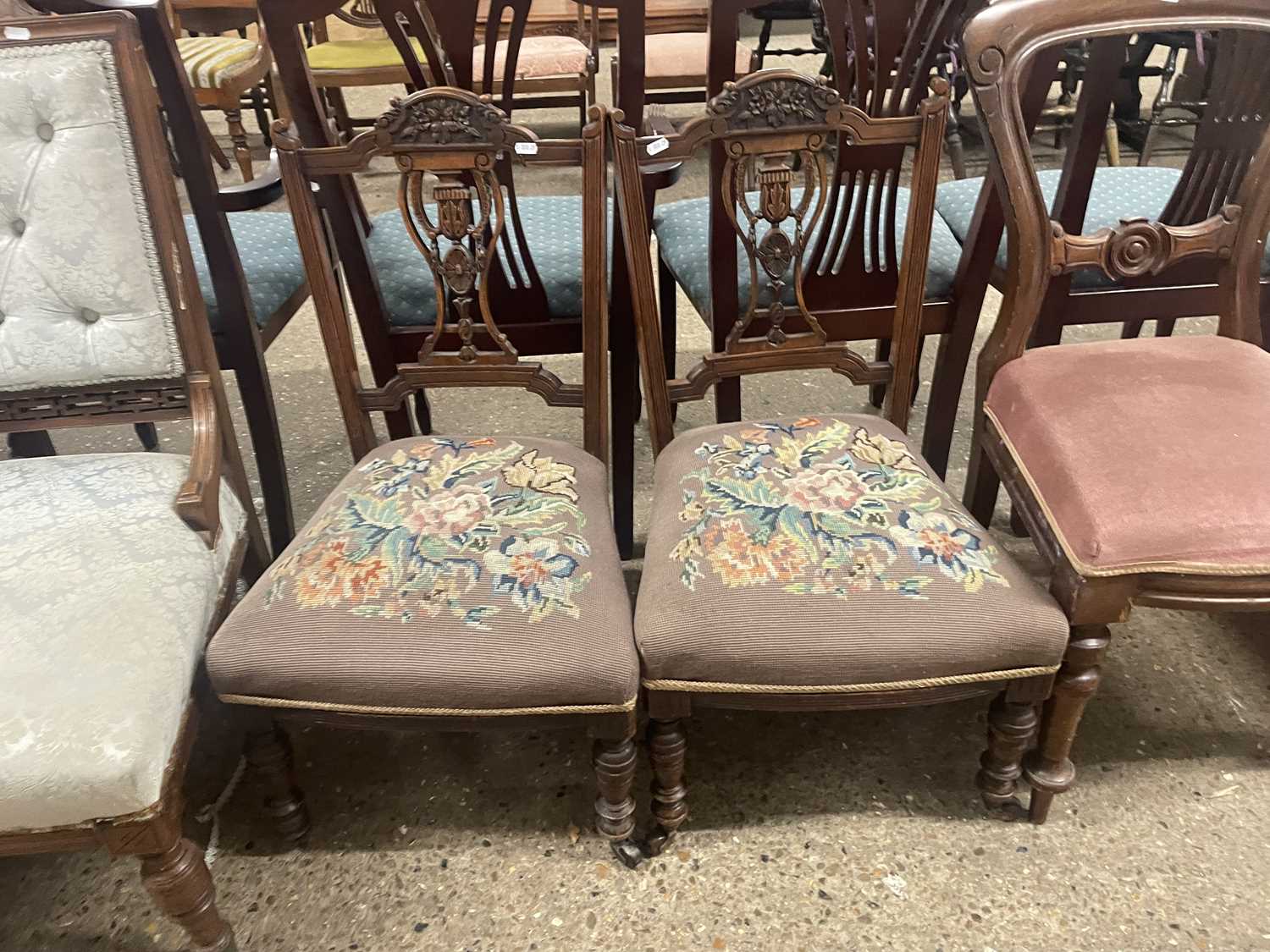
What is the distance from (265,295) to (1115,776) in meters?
1.58

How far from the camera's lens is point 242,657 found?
38.8 inches

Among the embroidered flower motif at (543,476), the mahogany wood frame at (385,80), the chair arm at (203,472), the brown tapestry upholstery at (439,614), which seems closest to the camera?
the brown tapestry upholstery at (439,614)

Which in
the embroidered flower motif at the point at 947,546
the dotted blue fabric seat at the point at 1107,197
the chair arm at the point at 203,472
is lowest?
the embroidered flower motif at the point at 947,546

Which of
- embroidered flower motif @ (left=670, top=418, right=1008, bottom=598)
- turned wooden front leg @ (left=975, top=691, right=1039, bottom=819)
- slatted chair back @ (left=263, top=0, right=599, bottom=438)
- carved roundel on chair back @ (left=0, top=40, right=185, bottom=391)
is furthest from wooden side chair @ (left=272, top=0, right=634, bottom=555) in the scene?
turned wooden front leg @ (left=975, top=691, right=1039, bottom=819)

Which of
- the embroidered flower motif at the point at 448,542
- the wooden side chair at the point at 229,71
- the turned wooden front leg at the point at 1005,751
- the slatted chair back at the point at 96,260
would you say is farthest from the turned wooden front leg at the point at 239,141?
the turned wooden front leg at the point at 1005,751

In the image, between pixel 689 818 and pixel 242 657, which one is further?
pixel 689 818

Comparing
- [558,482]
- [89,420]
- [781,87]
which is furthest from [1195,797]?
[89,420]

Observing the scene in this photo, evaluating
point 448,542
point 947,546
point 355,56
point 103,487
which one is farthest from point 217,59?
point 947,546

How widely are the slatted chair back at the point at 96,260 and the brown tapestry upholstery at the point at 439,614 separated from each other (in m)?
0.18

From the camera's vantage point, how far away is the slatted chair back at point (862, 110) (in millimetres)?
1235

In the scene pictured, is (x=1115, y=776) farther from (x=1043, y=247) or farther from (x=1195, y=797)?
(x=1043, y=247)

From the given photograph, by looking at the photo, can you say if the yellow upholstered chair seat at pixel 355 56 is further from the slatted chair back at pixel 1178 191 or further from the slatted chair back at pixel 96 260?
the slatted chair back at pixel 1178 191

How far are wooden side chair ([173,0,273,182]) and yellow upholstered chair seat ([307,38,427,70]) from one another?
18 centimetres

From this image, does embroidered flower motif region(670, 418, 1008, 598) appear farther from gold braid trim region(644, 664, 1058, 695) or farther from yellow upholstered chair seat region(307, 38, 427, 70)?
yellow upholstered chair seat region(307, 38, 427, 70)
